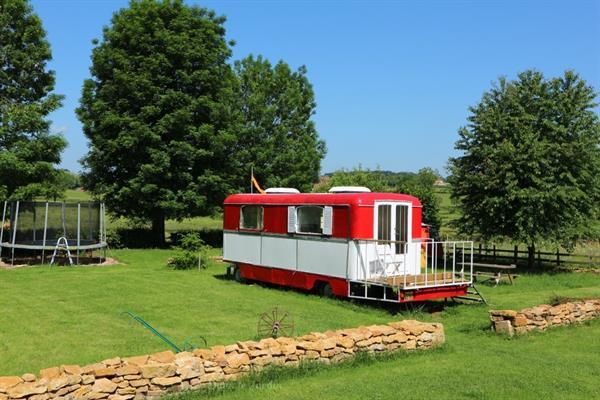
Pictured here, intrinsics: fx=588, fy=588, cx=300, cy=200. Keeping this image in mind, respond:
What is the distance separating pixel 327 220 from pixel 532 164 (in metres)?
9.90

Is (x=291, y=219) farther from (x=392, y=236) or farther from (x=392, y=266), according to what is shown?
(x=392, y=266)

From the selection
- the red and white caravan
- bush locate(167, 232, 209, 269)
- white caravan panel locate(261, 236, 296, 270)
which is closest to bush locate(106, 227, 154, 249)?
bush locate(167, 232, 209, 269)

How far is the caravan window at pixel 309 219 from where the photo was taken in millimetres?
16047

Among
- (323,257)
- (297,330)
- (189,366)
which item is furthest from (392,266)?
(189,366)

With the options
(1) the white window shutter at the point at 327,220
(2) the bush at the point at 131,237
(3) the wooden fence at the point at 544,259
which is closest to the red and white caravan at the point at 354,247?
(1) the white window shutter at the point at 327,220

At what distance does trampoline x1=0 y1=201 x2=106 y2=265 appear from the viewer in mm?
23031

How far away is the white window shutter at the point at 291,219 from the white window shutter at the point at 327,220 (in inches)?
53.2

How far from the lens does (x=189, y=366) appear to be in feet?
25.0

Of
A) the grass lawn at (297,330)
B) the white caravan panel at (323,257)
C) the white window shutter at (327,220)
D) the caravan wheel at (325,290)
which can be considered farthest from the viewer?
the caravan wheel at (325,290)

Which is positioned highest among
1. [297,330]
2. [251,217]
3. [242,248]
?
[251,217]

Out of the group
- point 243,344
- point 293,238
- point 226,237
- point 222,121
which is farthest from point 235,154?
point 243,344

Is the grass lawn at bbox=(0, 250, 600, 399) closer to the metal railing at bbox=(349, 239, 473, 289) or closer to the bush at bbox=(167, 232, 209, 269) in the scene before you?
the metal railing at bbox=(349, 239, 473, 289)

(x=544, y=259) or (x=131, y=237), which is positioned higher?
(x=131, y=237)

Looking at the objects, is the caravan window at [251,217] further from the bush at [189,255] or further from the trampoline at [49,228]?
the trampoline at [49,228]
